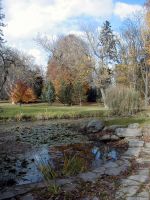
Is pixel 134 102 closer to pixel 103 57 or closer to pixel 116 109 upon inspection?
pixel 116 109

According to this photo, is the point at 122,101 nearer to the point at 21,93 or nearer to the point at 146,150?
the point at 146,150

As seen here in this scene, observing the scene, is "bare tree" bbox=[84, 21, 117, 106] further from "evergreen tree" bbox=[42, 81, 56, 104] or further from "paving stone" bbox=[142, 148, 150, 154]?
"paving stone" bbox=[142, 148, 150, 154]

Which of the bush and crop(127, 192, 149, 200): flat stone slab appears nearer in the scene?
crop(127, 192, 149, 200): flat stone slab

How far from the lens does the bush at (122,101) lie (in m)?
23.2

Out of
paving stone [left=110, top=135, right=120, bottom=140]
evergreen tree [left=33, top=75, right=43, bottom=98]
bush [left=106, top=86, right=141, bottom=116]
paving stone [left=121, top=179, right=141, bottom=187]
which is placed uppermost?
evergreen tree [left=33, top=75, right=43, bottom=98]

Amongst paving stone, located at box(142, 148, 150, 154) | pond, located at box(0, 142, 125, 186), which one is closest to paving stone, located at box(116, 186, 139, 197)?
pond, located at box(0, 142, 125, 186)

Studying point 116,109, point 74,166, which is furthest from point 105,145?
point 116,109

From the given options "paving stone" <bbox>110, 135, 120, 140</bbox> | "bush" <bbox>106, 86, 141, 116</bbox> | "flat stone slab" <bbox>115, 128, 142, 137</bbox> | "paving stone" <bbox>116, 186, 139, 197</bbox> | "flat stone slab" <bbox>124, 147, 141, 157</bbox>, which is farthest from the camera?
"bush" <bbox>106, 86, 141, 116</bbox>

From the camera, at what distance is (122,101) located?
23.3 m

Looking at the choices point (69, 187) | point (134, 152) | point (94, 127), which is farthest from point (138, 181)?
point (94, 127)

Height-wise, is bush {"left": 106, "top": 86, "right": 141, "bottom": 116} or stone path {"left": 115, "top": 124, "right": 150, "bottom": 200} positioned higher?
bush {"left": 106, "top": 86, "right": 141, "bottom": 116}

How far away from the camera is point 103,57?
37375 mm

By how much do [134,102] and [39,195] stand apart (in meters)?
19.0

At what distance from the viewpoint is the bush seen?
23156 mm
